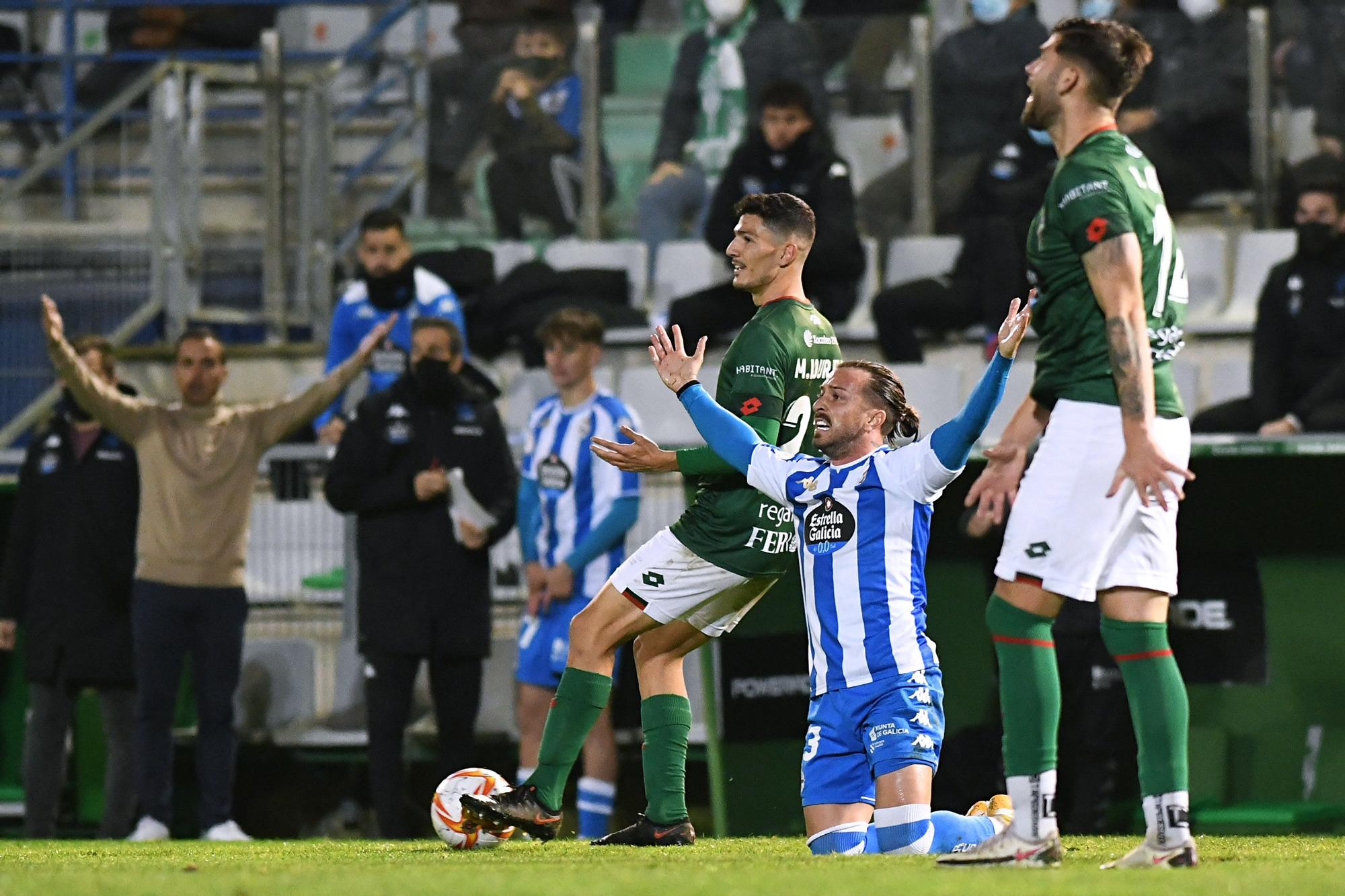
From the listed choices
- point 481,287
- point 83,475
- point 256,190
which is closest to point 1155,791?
point 83,475

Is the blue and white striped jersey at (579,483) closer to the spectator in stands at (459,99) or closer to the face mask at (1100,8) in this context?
the spectator in stands at (459,99)

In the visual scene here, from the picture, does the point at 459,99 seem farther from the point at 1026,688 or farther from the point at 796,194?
the point at 1026,688

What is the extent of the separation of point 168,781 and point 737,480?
3633 mm

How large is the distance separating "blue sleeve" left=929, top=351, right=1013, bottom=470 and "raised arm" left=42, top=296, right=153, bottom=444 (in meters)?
4.70

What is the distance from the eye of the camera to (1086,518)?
15.5 ft

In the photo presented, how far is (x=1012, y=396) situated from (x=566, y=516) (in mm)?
3315

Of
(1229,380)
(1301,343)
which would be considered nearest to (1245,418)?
(1301,343)

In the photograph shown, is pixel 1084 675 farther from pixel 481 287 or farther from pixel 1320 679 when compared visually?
pixel 481 287

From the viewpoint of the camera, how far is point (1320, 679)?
313 inches

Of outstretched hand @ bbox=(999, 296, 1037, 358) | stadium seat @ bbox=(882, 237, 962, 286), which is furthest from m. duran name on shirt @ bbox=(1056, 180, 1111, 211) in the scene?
stadium seat @ bbox=(882, 237, 962, 286)

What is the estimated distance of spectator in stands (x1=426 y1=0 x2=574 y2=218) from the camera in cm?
1245

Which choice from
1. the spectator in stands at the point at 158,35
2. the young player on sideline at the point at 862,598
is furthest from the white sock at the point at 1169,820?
the spectator in stands at the point at 158,35

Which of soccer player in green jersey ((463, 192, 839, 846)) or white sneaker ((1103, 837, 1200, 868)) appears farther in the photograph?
soccer player in green jersey ((463, 192, 839, 846))

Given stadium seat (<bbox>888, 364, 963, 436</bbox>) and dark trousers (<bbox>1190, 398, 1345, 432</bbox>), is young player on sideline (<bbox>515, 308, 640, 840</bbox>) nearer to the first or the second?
stadium seat (<bbox>888, 364, 963, 436</bbox>)
